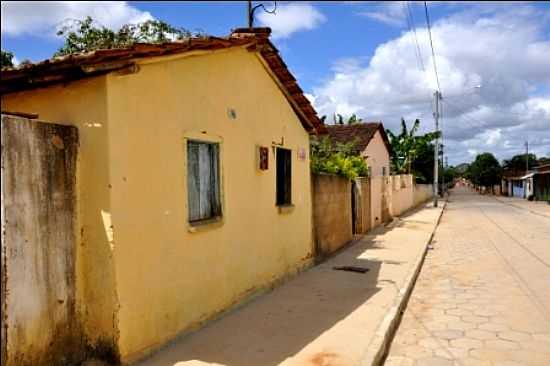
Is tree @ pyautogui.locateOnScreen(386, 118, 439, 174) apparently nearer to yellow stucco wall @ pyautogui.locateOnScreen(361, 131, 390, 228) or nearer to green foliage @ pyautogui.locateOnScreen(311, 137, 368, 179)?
yellow stucco wall @ pyautogui.locateOnScreen(361, 131, 390, 228)

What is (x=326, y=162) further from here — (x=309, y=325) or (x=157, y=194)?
(x=157, y=194)

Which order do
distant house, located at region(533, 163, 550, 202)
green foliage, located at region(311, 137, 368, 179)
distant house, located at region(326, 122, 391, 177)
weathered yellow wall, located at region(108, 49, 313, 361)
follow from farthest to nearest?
1. distant house, located at region(533, 163, 550, 202)
2. distant house, located at region(326, 122, 391, 177)
3. green foliage, located at region(311, 137, 368, 179)
4. weathered yellow wall, located at region(108, 49, 313, 361)

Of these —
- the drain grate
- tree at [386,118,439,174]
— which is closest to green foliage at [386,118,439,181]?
tree at [386,118,439,174]

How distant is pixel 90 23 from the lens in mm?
9867

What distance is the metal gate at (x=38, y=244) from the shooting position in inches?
146

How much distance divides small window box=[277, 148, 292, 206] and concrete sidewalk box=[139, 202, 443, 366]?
1558 mm

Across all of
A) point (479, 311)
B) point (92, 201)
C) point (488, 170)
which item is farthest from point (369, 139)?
point (488, 170)

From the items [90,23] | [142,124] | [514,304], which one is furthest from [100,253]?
[90,23]

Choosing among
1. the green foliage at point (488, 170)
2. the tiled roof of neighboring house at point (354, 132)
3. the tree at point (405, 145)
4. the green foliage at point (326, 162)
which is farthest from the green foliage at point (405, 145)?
the green foliage at point (488, 170)

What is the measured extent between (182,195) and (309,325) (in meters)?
2.31

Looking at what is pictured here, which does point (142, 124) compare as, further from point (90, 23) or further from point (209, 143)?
point (90, 23)

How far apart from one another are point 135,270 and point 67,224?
2.52ft

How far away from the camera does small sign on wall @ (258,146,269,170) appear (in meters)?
7.51

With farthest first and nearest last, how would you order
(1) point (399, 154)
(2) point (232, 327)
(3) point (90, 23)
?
(1) point (399, 154) → (3) point (90, 23) → (2) point (232, 327)
